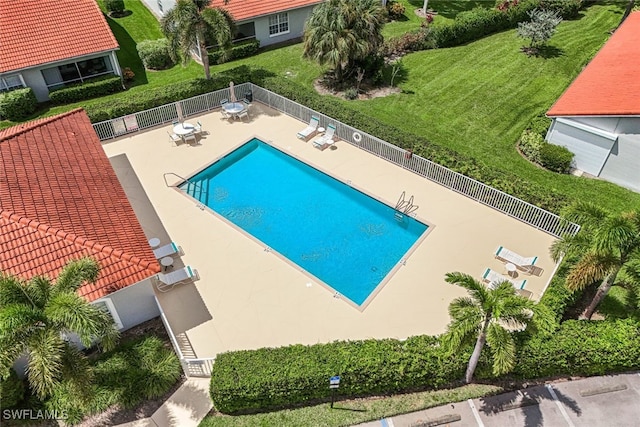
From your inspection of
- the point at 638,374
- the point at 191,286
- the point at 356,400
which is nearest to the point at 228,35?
the point at 191,286

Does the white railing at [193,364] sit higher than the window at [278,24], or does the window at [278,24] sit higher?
the window at [278,24]

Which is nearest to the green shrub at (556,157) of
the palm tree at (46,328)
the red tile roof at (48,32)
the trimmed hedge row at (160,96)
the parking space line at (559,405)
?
the parking space line at (559,405)

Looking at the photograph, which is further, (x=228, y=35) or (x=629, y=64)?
(x=228, y=35)

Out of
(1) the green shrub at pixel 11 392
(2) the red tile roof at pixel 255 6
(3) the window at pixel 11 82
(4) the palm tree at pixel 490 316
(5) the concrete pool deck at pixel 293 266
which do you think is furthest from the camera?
(2) the red tile roof at pixel 255 6

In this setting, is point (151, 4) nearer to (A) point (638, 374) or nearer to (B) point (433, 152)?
(B) point (433, 152)

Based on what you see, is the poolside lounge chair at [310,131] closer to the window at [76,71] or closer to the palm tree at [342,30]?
the palm tree at [342,30]

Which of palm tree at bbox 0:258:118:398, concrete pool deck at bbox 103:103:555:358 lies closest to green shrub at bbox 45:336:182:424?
concrete pool deck at bbox 103:103:555:358

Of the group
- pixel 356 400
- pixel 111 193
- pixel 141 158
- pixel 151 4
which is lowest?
pixel 356 400
